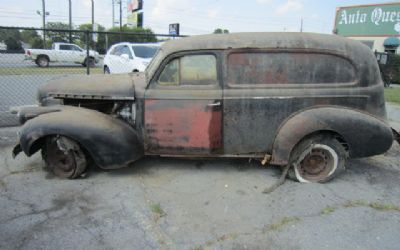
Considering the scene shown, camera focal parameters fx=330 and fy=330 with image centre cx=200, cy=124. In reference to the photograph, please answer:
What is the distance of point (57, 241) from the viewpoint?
305cm

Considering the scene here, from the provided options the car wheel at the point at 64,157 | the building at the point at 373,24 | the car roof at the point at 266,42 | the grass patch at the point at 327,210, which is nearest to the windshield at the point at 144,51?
the car roof at the point at 266,42

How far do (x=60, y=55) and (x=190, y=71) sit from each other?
20689 millimetres

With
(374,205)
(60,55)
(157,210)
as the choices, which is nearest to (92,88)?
(157,210)

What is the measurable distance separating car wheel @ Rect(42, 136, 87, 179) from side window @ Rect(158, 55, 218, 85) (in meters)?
1.41

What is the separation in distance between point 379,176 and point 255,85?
2.26m

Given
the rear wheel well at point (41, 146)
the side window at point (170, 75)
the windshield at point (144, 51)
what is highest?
the windshield at point (144, 51)

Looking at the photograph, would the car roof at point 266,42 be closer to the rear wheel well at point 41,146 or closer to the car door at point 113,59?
the rear wheel well at point 41,146

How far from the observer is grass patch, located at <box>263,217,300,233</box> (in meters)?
3.34

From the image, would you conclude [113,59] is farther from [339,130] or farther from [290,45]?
[339,130]

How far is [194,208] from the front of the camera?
3703mm

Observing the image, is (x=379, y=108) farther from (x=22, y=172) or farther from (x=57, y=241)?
(x=22, y=172)

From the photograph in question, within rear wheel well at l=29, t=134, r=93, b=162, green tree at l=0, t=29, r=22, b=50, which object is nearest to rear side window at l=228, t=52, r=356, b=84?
rear wheel well at l=29, t=134, r=93, b=162

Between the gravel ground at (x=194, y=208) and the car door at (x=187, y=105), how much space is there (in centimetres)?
55

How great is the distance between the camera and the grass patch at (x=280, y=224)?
3342 millimetres
